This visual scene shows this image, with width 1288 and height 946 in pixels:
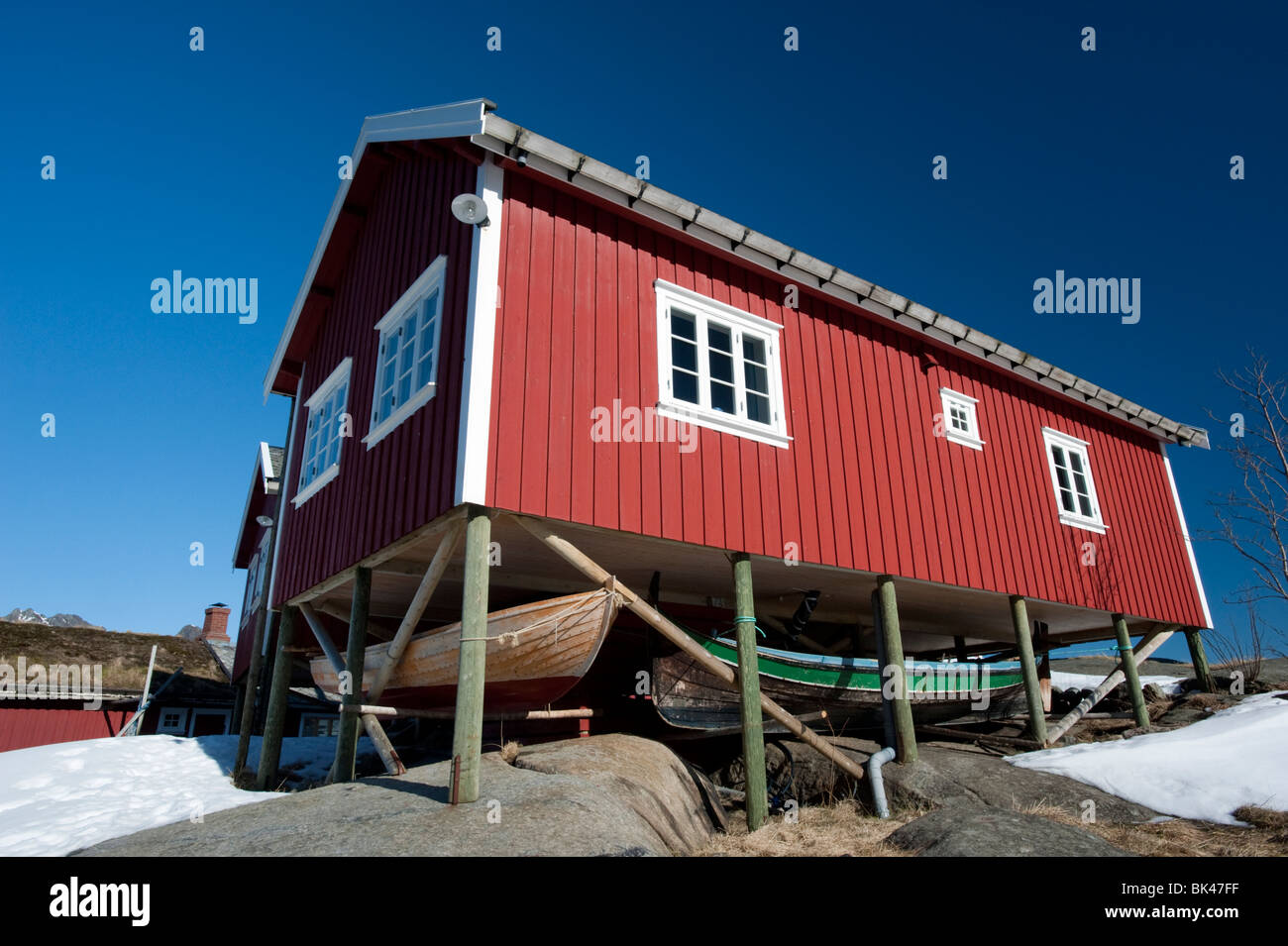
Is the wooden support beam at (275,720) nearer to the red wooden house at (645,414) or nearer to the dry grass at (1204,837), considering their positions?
the red wooden house at (645,414)

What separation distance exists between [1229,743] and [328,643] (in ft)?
32.6

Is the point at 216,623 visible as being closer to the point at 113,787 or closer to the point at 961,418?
the point at 113,787

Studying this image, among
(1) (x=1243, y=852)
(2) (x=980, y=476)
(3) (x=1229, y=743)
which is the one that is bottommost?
(1) (x=1243, y=852)

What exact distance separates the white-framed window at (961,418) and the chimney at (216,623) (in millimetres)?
27056

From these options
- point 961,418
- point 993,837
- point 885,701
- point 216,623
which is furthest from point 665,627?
point 216,623

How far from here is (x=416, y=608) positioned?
738 cm

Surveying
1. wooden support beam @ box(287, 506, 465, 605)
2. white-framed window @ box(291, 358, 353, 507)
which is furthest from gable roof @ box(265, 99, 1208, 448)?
wooden support beam @ box(287, 506, 465, 605)

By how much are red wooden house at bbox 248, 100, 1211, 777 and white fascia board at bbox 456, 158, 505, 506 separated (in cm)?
2

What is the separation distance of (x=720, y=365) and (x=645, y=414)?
191 cm

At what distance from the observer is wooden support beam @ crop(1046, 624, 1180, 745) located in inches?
457

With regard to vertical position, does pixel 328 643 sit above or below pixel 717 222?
below

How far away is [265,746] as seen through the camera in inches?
423
